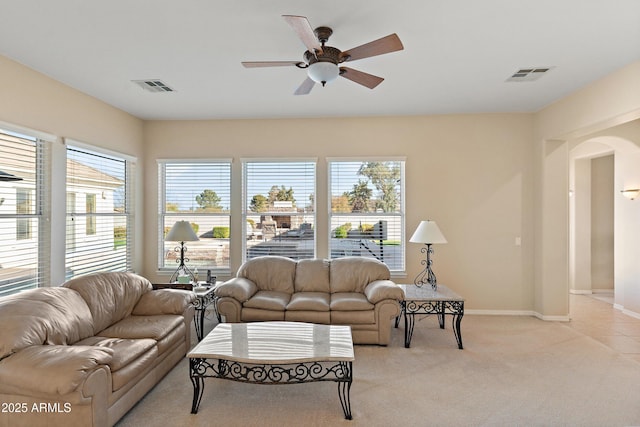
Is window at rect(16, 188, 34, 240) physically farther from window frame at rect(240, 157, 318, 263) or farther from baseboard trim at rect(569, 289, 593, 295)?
baseboard trim at rect(569, 289, 593, 295)

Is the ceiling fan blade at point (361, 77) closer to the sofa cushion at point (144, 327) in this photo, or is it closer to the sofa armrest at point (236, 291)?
the sofa armrest at point (236, 291)

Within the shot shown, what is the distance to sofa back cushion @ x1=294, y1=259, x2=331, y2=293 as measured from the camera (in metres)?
4.58

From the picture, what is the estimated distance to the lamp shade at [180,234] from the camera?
4.50 metres

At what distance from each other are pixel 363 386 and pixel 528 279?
3501 mm

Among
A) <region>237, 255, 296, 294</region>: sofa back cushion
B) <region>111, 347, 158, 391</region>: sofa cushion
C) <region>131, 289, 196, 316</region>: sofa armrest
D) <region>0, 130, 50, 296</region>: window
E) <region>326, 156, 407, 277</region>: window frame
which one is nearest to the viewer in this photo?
<region>111, 347, 158, 391</region>: sofa cushion

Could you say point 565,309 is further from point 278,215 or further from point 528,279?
point 278,215

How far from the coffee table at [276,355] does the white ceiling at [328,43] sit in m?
2.58

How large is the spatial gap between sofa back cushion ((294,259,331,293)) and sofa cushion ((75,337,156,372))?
210 cm

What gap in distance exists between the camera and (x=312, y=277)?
4.64 m

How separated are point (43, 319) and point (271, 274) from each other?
257 cm

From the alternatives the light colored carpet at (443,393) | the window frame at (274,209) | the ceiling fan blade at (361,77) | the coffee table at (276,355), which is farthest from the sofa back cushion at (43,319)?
the ceiling fan blade at (361,77)

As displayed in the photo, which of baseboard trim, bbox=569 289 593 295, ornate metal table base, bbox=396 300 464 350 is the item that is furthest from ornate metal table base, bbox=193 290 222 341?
baseboard trim, bbox=569 289 593 295

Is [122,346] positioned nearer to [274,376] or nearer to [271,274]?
[274,376]

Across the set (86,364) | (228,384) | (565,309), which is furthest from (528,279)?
(86,364)
